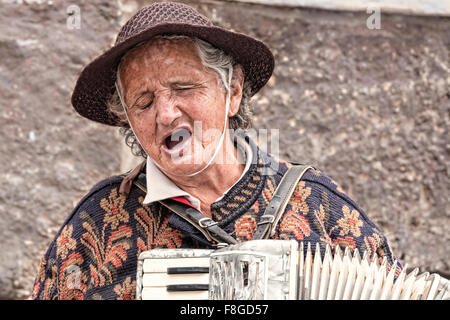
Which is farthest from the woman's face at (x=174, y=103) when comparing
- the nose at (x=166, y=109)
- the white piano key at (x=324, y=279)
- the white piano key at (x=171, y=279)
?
the white piano key at (x=324, y=279)

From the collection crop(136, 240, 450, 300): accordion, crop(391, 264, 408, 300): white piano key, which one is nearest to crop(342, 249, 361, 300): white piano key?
crop(136, 240, 450, 300): accordion

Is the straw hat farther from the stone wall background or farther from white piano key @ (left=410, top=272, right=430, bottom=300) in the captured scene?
white piano key @ (left=410, top=272, right=430, bottom=300)

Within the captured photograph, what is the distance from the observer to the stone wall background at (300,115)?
3162 millimetres

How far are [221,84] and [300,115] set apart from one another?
0.95 m

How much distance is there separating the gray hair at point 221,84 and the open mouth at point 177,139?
0.21 m

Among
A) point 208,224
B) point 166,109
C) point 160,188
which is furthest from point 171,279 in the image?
point 166,109

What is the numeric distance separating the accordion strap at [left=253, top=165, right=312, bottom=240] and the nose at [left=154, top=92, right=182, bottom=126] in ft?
1.31

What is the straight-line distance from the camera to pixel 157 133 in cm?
241

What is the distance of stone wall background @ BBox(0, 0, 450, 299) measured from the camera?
10.4 feet

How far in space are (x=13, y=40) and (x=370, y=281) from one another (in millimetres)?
1773

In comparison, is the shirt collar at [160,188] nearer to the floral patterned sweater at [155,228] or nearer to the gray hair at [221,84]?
the floral patterned sweater at [155,228]

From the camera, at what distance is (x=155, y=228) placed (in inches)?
98.7

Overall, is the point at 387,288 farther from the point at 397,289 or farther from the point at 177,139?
the point at 177,139
